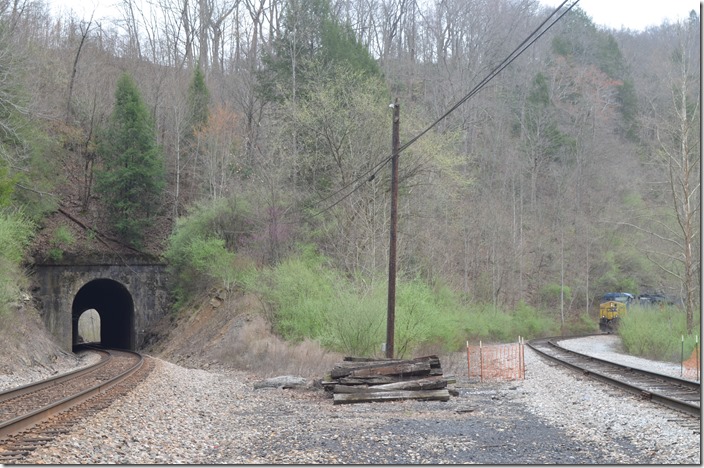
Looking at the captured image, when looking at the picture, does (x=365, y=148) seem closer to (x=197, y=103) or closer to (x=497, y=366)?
(x=497, y=366)

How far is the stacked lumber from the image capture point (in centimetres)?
1508

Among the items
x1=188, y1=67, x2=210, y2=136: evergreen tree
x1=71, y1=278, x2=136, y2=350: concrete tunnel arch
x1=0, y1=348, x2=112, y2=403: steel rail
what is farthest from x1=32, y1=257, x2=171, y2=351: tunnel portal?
x1=0, y1=348, x2=112, y2=403: steel rail

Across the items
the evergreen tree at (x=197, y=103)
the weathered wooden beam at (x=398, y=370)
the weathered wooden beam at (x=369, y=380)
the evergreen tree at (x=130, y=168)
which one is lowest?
the weathered wooden beam at (x=369, y=380)

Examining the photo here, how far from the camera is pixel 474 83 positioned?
5306 centimetres

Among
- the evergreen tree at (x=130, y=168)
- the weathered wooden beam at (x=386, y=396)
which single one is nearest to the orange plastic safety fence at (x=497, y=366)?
the weathered wooden beam at (x=386, y=396)

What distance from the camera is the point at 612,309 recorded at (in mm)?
→ 42875

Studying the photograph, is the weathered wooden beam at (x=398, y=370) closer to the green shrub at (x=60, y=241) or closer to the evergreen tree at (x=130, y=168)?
the green shrub at (x=60, y=241)

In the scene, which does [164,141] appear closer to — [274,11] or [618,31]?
[274,11]

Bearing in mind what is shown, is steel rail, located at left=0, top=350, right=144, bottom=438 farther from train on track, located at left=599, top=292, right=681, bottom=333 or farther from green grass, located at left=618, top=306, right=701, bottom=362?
train on track, located at left=599, top=292, right=681, bottom=333

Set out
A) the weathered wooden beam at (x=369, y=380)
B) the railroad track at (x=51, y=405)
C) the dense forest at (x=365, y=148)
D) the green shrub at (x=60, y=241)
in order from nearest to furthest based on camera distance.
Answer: the railroad track at (x=51, y=405) < the weathered wooden beam at (x=369, y=380) < the dense forest at (x=365, y=148) < the green shrub at (x=60, y=241)

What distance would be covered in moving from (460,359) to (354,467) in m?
17.6

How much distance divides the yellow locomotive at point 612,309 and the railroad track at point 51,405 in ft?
101

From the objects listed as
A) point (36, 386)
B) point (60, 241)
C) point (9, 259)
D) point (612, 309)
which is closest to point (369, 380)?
point (36, 386)

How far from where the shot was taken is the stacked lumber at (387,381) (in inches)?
594
